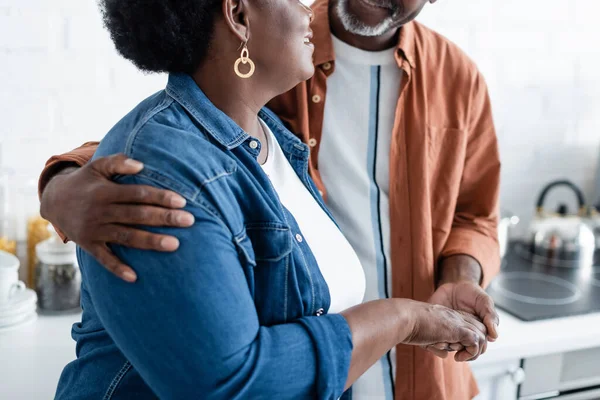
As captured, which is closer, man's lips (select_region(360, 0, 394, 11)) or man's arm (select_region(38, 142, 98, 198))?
man's arm (select_region(38, 142, 98, 198))

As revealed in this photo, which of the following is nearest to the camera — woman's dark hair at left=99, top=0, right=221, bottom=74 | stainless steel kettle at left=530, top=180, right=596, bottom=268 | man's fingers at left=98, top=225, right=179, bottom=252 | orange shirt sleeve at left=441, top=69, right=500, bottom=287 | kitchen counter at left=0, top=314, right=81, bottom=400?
man's fingers at left=98, top=225, right=179, bottom=252

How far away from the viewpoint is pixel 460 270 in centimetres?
127

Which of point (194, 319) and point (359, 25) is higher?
point (359, 25)

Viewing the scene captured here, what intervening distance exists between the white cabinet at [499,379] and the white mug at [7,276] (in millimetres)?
1050

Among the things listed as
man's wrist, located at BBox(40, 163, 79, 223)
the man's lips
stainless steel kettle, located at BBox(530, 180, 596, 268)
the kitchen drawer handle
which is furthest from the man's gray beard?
stainless steel kettle, located at BBox(530, 180, 596, 268)

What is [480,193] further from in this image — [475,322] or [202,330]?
[202,330]

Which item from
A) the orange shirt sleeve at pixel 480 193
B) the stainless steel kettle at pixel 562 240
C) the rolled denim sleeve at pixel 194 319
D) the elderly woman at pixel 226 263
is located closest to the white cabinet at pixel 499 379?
the orange shirt sleeve at pixel 480 193

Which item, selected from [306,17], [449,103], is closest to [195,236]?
[306,17]

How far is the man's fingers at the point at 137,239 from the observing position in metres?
0.70

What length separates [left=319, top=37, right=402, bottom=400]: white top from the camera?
125 centimetres

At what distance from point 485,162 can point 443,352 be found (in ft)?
1.61

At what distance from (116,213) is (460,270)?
77 cm

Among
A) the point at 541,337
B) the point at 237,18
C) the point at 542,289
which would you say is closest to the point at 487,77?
the point at 542,289

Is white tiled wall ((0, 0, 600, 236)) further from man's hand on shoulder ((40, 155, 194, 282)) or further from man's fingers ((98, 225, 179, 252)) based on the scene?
man's fingers ((98, 225, 179, 252))
